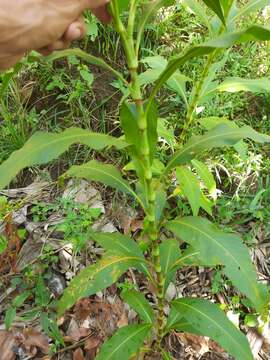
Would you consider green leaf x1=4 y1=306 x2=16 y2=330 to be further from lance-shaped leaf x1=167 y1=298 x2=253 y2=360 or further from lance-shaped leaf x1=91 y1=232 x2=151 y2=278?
lance-shaped leaf x1=167 y1=298 x2=253 y2=360

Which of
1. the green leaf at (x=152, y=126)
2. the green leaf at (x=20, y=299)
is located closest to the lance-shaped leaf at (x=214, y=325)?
the green leaf at (x=152, y=126)

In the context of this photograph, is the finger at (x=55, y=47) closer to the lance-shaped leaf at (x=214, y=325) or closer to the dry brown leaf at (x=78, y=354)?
the lance-shaped leaf at (x=214, y=325)

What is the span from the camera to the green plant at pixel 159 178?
134cm

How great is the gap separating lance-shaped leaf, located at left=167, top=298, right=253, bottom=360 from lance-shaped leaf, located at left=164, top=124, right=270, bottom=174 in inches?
21.7

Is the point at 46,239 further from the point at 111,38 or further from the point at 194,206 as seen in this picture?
the point at 111,38

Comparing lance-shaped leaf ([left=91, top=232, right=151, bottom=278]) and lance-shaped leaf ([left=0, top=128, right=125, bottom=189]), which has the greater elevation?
lance-shaped leaf ([left=0, top=128, right=125, bottom=189])

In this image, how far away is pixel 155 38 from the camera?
3.36m

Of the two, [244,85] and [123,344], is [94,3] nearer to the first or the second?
[244,85]

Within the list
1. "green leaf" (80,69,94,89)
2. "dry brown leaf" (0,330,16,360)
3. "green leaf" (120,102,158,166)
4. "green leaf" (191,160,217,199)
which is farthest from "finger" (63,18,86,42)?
"green leaf" (80,69,94,89)

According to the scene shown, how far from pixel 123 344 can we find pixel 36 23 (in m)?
1.16

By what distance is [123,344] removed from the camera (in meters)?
1.75

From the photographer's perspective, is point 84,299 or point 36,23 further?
point 84,299

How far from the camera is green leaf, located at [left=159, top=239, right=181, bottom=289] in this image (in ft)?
6.18

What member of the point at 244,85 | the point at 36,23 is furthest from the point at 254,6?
the point at 36,23
